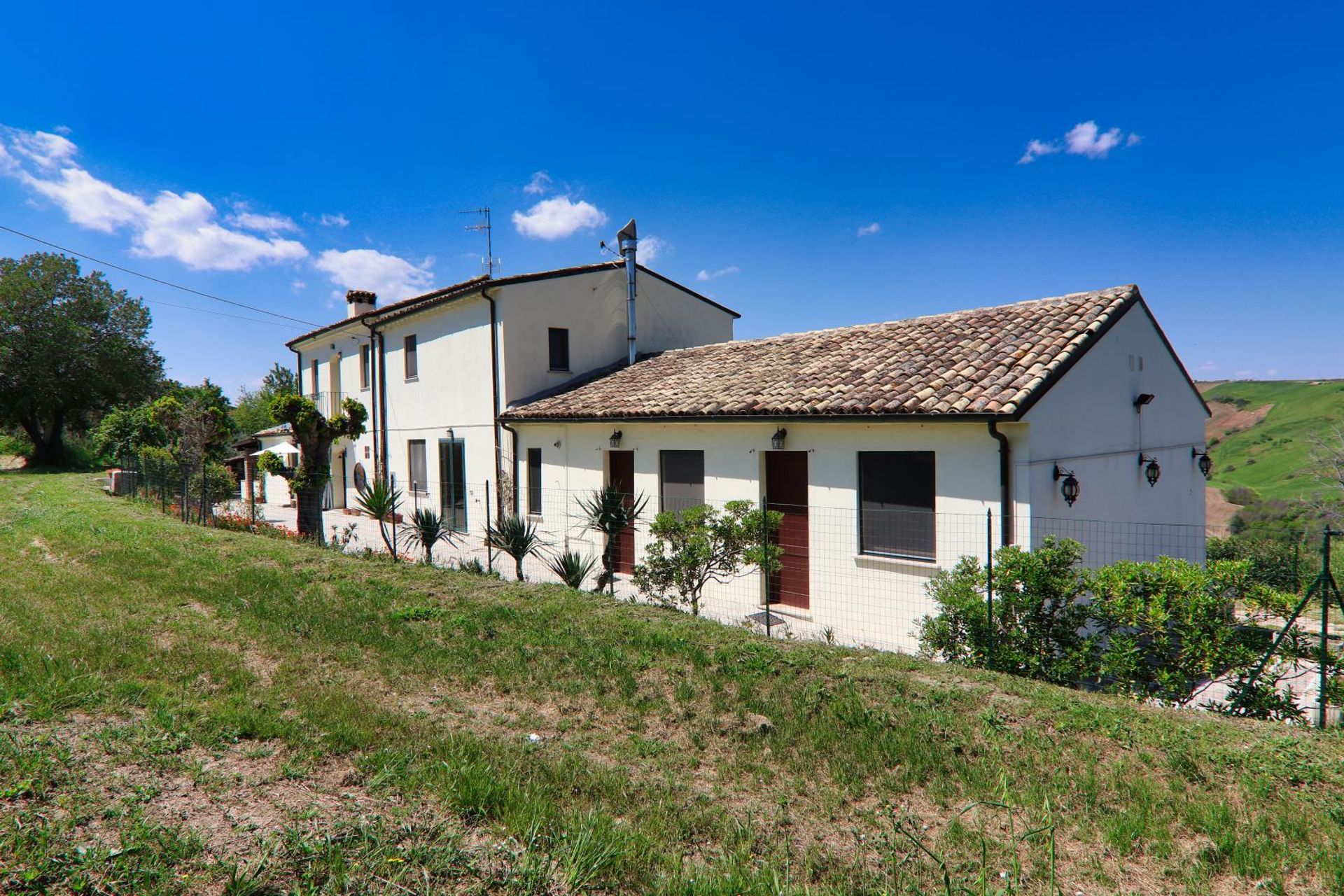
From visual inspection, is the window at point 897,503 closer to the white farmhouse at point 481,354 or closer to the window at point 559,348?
the white farmhouse at point 481,354

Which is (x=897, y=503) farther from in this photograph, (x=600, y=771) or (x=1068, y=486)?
(x=600, y=771)

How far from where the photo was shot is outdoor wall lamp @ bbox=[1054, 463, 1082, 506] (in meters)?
8.68

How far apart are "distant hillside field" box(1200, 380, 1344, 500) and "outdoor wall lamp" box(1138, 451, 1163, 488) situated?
1126 inches

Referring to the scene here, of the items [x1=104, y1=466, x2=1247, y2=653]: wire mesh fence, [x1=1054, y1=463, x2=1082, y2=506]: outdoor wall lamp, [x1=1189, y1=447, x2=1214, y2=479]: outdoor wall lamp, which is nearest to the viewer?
[x1=1054, y1=463, x2=1082, y2=506]: outdoor wall lamp

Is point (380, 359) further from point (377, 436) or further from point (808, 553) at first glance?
point (808, 553)

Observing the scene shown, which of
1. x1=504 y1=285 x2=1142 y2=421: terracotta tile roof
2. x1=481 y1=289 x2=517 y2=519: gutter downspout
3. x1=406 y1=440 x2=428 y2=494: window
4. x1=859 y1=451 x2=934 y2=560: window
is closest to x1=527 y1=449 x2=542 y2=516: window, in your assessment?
x1=481 y1=289 x2=517 y2=519: gutter downspout

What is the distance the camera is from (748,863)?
3.59m

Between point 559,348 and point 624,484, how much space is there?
532 cm

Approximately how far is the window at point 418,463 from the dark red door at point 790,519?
12.0m

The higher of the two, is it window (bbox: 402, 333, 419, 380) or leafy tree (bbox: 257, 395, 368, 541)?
window (bbox: 402, 333, 419, 380)

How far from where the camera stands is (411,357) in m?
20.1

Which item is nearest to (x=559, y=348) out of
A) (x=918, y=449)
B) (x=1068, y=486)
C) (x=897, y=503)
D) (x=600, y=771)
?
(x=897, y=503)

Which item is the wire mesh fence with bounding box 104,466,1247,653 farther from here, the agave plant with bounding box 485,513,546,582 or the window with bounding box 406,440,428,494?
the window with bounding box 406,440,428,494

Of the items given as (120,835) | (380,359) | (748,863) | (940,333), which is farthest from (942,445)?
(380,359)
